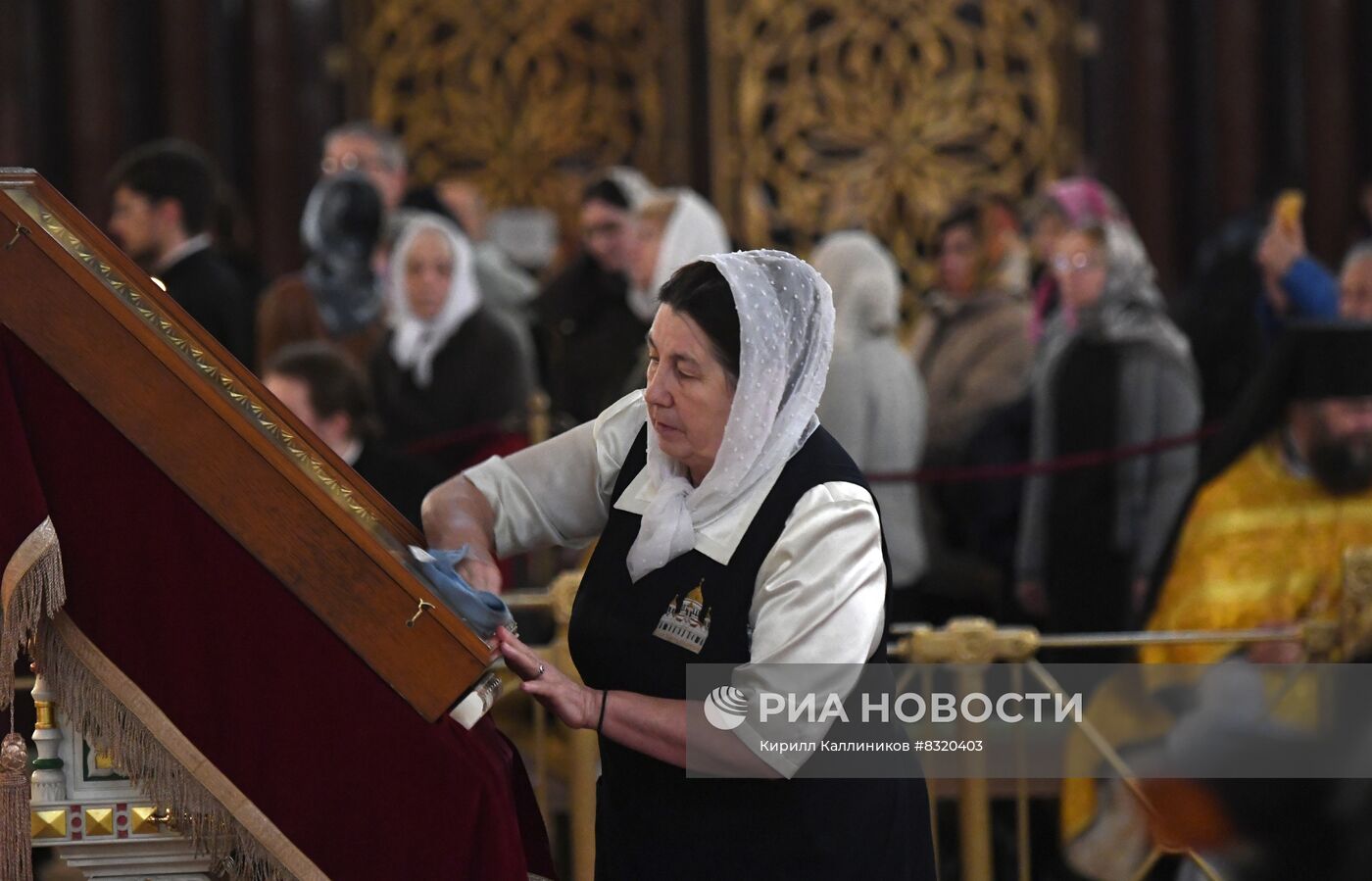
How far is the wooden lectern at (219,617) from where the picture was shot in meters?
2.43

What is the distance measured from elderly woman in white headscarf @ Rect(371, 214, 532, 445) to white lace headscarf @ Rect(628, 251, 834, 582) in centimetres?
330

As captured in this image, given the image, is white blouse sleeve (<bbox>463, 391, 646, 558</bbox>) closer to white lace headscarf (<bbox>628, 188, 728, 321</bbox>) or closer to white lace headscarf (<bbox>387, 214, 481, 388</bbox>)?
white lace headscarf (<bbox>387, 214, 481, 388</bbox>)

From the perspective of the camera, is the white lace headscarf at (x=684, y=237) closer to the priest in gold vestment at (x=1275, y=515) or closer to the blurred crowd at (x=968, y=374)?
the blurred crowd at (x=968, y=374)

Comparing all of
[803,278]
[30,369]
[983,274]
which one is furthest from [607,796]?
[983,274]

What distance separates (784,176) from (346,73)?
2365 mm

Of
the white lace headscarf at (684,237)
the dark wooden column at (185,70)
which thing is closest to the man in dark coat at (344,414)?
the white lace headscarf at (684,237)

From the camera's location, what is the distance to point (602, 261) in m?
6.94

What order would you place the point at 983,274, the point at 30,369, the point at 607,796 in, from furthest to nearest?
the point at 983,274 < the point at 607,796 < the point at 30,369

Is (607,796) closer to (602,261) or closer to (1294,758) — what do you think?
(1294,758)

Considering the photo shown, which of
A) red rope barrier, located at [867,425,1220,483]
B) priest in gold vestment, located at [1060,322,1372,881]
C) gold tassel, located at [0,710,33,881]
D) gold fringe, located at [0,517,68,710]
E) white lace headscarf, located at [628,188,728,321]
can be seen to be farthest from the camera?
white lace headscarf, located at [628,188,728,321]

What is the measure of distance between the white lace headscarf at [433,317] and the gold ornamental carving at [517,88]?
3.47 metres

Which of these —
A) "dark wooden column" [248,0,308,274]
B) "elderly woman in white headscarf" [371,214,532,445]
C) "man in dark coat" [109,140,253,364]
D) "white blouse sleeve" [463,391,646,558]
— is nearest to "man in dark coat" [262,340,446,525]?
"man in dark coat" [109,140,253,364]

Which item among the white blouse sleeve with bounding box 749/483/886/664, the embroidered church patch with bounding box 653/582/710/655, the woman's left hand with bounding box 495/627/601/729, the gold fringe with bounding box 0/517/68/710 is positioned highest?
the gold fringe with bounding box 0/517/68/710

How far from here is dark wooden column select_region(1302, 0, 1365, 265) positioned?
30.2ft
